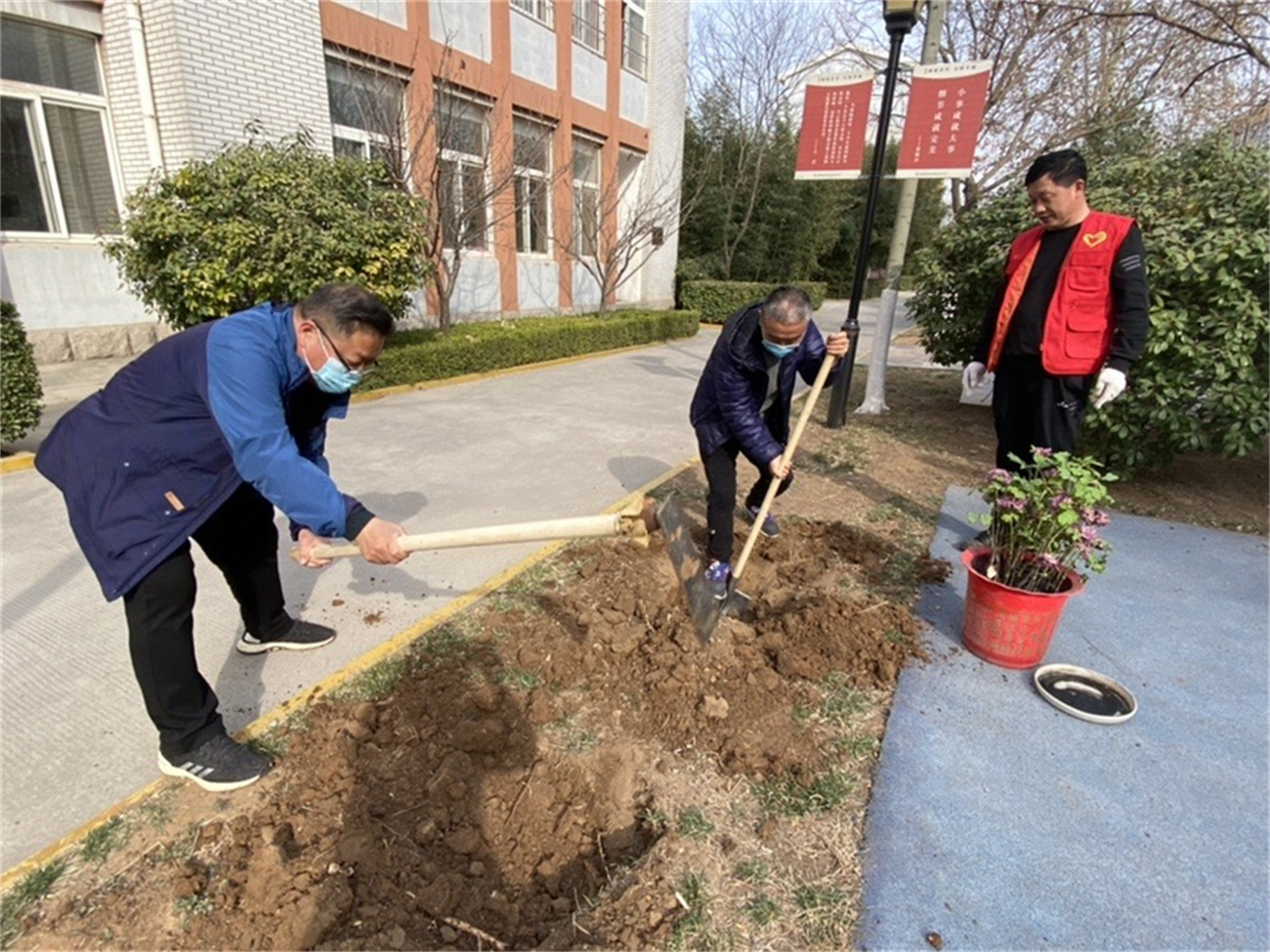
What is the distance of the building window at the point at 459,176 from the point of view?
1032 cm

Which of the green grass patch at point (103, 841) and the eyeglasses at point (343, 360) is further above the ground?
the eyeglasses at point (343, 360)

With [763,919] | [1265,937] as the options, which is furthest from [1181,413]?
[763,919]

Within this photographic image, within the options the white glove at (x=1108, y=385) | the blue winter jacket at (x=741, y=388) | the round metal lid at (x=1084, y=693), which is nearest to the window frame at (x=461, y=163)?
the blue winter jacket at (x=741, y=388)

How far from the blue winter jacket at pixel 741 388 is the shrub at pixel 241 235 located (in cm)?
497

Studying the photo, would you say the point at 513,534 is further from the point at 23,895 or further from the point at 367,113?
the point at 367,113

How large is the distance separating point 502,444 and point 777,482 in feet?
11.8

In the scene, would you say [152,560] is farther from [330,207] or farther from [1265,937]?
[330,207]

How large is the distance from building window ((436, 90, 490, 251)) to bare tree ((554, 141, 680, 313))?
350cm

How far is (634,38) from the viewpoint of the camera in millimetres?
16672

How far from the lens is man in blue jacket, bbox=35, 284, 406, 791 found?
1.92 m

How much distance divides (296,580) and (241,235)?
4.41 metres

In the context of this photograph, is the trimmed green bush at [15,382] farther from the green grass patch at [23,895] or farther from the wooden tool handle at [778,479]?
the wooden tool handle at [778,479]

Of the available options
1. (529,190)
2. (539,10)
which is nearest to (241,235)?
(529,190)

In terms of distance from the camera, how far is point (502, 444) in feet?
20.5
